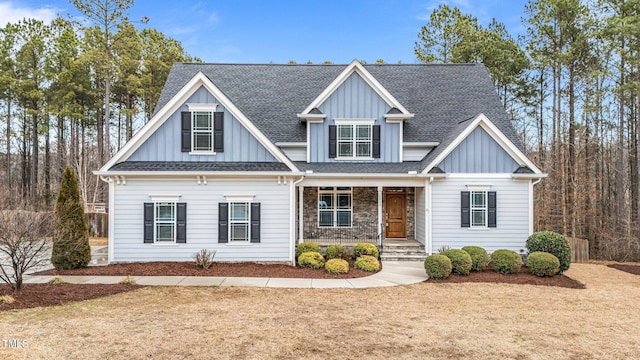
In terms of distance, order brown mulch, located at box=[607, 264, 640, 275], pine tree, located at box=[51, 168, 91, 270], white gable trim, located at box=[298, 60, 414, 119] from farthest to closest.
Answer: white gable trim, located at box=[298, 60, 414, 119] → brown mulch, located at box=[607, 264, 640, 275] → pine tree, located at box=[51, 168, 91, 270]

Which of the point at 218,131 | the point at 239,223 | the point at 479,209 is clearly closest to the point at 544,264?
the point at 479,209

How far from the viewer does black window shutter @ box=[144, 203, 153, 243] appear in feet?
40.3

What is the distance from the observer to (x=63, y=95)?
2789 centimetres

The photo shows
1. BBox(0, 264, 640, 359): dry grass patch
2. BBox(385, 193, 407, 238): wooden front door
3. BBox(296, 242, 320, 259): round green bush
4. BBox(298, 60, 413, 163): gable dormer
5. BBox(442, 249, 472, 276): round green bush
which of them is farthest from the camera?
BBox(385, 193, 407, 238): wooden front door

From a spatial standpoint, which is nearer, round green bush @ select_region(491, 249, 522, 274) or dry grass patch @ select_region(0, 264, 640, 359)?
dry grass patch @ select_region(0, 264, 640, 359)

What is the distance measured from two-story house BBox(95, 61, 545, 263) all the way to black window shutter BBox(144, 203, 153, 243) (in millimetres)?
34

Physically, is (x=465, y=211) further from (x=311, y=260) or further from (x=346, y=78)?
(x=346, y=78)

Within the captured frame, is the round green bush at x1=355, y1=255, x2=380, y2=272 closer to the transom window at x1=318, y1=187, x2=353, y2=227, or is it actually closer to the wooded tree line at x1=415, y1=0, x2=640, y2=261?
the transom window at x1=318, y1=187, x2=353, y2=227

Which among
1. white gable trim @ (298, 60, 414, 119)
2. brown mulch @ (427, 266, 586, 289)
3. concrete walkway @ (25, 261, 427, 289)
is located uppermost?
white gable trim @ (298, 60, 414, 119)

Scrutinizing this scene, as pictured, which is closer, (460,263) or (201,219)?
(460,263)

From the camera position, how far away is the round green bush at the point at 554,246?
11.9 meters

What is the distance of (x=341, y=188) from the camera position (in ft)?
51.8

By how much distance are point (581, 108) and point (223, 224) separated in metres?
21.6

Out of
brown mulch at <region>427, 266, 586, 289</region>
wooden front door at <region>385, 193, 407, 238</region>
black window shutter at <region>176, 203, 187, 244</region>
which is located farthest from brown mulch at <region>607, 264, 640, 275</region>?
black window shutter at <region>176, 203, 187, 244</region>
